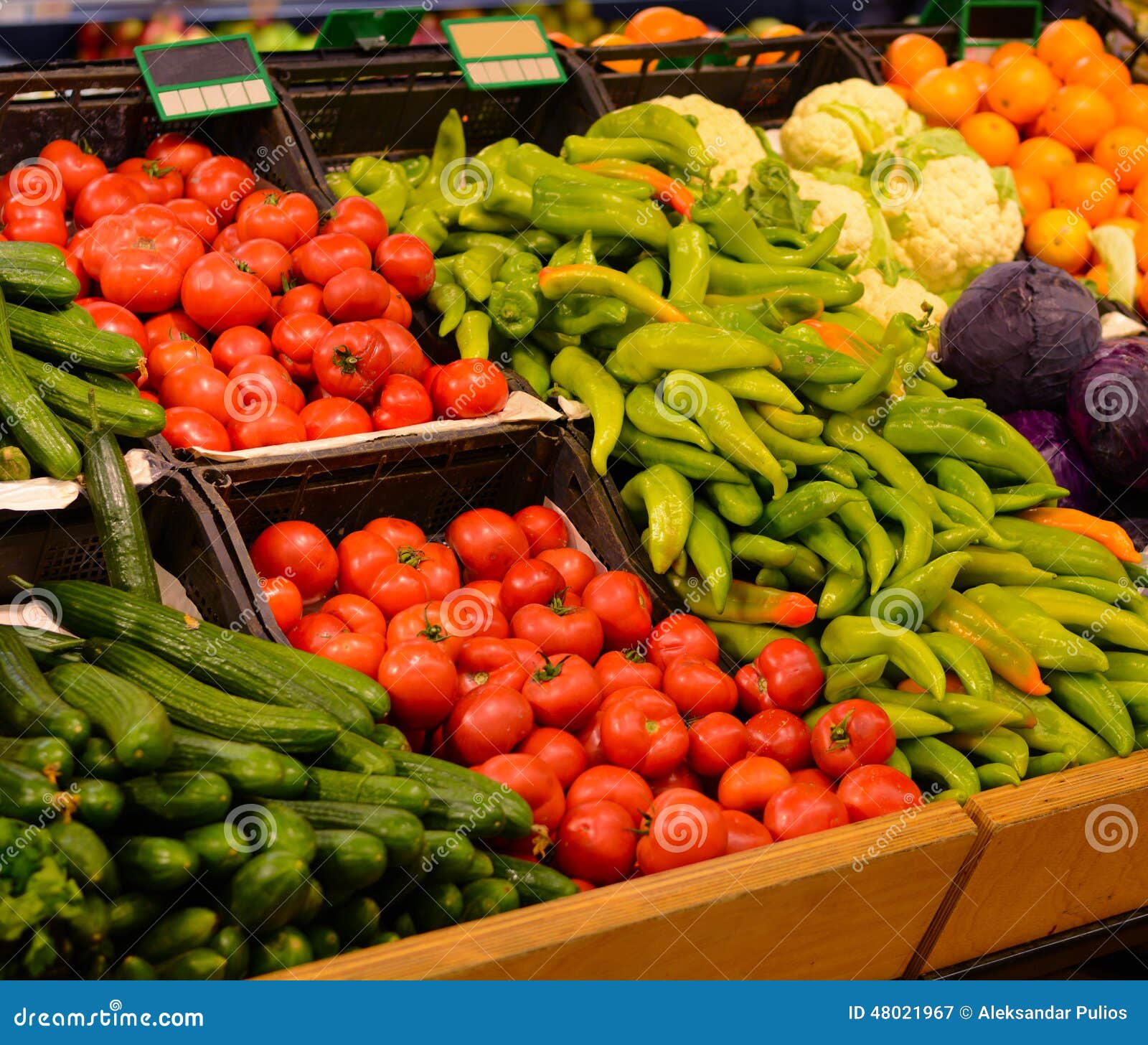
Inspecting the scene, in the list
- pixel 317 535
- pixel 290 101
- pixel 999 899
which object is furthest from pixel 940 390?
pixel 290 101

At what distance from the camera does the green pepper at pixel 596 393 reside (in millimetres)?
2752

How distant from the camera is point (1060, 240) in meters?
4.25

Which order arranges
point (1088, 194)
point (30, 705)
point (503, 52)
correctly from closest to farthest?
1. point (30, 705)
2. point (503, 52)
3. point (1088, 194)

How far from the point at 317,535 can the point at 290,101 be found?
→ 5.43ft

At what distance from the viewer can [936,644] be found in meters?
2.48

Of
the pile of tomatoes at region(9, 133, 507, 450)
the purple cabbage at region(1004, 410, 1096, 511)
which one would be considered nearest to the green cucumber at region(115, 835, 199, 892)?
the pile of tomatoes at region(9, 133, 507, 450)

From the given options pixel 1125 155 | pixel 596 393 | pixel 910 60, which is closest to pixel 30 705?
pixel 596 393

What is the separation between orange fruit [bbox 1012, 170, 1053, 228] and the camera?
14.3 feet

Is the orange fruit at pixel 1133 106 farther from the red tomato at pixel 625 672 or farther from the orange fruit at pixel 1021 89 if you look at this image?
the red tomato at pixel 625 672

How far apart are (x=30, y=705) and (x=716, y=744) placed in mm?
1206

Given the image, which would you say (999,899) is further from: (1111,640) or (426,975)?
(426,975)

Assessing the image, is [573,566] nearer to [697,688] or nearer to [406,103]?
[697,688]

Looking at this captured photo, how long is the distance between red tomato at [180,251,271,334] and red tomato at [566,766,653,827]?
145 cm

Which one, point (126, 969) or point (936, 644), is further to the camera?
point (936, 644)
